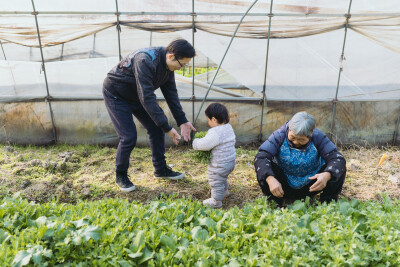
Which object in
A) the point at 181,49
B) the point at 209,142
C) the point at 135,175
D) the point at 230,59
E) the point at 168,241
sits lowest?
the point at 135,175

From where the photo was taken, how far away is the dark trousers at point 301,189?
3.08 m

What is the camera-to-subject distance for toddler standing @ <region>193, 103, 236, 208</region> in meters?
3.24

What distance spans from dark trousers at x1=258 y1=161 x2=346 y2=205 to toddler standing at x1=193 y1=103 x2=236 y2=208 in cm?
40

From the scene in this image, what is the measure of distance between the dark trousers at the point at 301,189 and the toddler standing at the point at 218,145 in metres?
0.40

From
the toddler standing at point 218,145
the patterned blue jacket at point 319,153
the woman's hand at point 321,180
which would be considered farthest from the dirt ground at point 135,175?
the woman's hand at point 321,180

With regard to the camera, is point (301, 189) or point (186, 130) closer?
point (301, 189)

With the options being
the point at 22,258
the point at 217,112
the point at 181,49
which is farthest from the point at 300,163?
the point at 22,258

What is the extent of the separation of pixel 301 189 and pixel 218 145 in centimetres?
91

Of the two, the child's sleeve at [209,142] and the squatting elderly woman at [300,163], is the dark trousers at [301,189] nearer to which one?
the squatting elderly woman at [300,163]

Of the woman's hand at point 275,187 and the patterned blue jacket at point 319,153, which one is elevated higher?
the patterned blue jacket at point 319,153

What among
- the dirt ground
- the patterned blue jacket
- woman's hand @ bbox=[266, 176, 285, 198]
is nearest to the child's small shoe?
the dirt ground

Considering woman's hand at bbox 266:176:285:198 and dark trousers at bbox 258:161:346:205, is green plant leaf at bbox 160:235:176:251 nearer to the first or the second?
woman's hand at bbox 266:176:285:198

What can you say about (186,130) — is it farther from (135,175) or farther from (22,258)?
(22,258)

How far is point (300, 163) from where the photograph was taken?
3.18m
